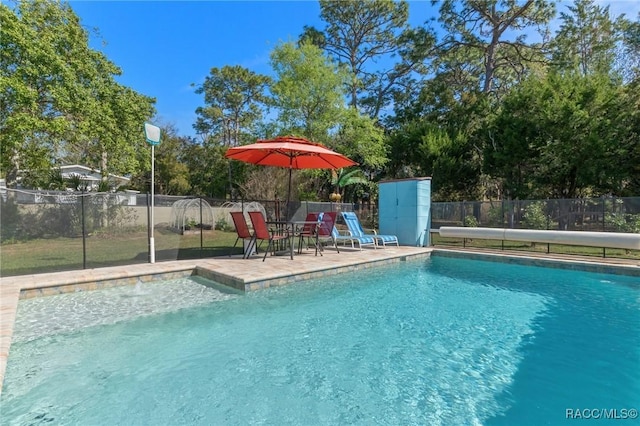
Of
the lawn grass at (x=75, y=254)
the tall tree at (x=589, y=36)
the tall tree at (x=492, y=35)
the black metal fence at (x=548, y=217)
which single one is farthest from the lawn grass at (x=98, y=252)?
the tall tree at (x=589, y=36)

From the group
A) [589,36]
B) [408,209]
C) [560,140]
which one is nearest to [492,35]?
[589,36]

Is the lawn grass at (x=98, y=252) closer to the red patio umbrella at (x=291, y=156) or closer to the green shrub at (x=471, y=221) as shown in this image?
the green shrub at (x=471, y=221)

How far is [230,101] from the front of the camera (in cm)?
3089

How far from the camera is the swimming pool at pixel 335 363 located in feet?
8.54

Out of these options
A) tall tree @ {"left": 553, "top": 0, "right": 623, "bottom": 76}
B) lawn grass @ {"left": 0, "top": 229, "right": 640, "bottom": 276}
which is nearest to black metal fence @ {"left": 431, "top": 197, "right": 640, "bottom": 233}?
lawn grass @ {"left": 0, "top": 229, "right": 640, "bottom": 276}

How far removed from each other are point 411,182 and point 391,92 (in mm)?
19319

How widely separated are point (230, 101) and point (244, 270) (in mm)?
27627

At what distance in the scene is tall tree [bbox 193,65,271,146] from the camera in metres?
30.2

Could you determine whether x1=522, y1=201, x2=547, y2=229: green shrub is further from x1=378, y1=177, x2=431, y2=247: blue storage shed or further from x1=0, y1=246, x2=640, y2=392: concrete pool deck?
x1=378, y1=177, x2=431, y2=247: blue storage shed

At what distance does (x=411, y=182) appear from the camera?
10.9m

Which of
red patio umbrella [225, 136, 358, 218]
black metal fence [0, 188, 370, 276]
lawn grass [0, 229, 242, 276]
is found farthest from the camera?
red patio umbrella [225, 136, 358, 218]

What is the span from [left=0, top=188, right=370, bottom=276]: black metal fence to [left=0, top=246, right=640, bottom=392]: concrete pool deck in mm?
906

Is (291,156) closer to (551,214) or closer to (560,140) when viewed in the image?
(551,214)

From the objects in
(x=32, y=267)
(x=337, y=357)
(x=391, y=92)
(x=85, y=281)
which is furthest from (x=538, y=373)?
(x=391, y=92)
